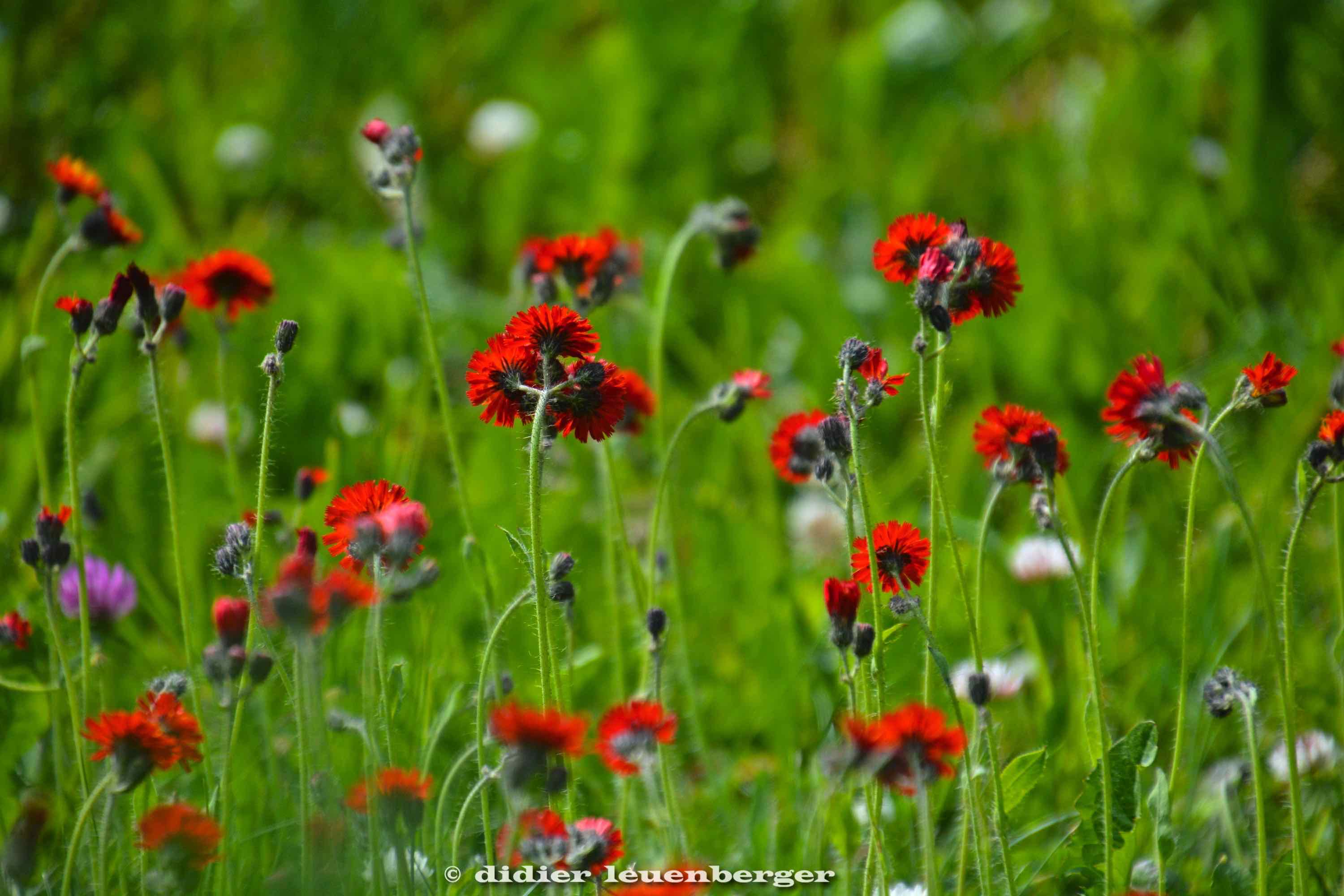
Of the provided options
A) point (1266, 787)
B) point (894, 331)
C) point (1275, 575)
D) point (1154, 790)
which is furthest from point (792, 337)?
point (1154, 790)

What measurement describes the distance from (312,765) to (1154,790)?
2.36ft

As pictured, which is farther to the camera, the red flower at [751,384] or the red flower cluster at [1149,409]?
the red flower at [751,384]

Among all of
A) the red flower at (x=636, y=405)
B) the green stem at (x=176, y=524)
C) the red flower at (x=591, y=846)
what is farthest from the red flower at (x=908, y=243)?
the green stem at (x=176, y=524)

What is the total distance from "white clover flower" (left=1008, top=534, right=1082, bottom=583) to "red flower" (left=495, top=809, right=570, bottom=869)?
977mm

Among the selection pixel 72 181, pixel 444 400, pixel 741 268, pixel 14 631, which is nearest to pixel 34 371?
pixel 72 181

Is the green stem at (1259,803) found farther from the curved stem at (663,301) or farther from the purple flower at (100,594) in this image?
the purple flower at (100,594)

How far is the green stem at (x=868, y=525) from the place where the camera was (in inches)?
33.8

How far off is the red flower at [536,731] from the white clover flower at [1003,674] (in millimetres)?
644

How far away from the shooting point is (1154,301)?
93.4 inches

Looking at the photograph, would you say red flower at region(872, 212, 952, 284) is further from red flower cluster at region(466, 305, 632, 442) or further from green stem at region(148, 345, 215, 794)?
green stem at region(148, 345, 215, 794)

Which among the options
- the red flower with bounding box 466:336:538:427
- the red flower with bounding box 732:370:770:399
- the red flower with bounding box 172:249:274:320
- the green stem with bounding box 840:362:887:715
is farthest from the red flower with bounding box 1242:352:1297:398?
the red flower with bounding box 172:249:274:320

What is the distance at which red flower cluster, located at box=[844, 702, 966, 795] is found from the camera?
2.33ft

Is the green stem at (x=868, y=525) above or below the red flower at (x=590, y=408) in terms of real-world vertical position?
below

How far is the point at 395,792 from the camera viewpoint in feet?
2.54
